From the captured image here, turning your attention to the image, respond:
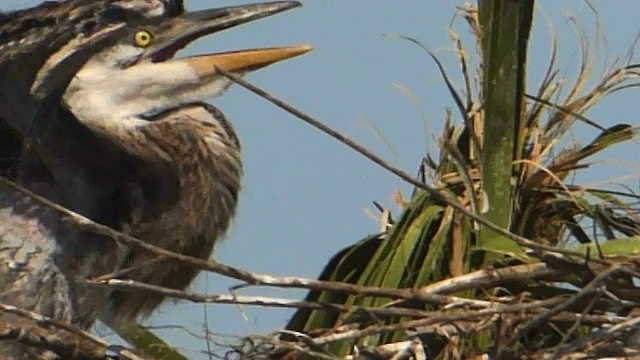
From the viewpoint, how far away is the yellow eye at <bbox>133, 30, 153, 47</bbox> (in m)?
3.74

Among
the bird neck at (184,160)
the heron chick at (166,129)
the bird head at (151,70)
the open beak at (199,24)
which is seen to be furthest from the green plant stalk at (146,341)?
the open beak at (199,24)

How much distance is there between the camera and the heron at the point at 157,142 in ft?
12.0

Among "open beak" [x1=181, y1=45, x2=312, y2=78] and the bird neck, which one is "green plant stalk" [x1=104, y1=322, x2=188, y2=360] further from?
"open beak" [x1=181, y1=45, x2=312, y2=78]

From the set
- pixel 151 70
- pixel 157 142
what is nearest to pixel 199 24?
pixel 151 70

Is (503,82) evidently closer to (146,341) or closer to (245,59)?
(245,59)

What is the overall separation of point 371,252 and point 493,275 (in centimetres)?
44

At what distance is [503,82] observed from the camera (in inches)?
131

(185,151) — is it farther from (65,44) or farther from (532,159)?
(532,159)

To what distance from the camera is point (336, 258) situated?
3338 millimetres

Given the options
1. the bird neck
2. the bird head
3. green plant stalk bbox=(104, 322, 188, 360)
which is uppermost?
the bird head

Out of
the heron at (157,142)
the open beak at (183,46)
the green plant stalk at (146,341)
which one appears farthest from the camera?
the heron at (157,142)

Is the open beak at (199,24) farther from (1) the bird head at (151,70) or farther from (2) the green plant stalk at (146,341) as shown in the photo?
(2) the green plant stalk at (146,341)

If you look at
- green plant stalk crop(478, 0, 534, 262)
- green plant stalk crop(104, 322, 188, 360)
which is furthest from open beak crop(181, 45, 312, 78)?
green plant stalk crop(104, 322, 188, 360)

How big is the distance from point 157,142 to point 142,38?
0.23m
